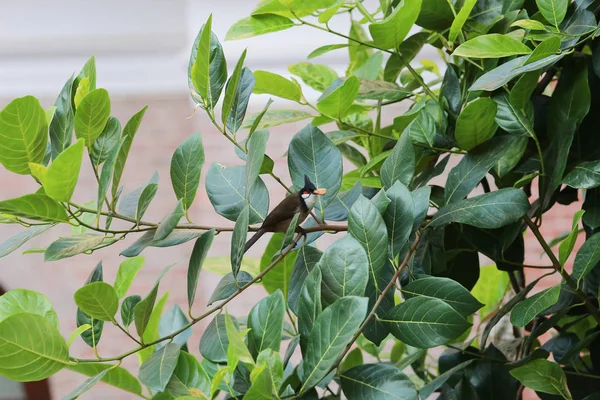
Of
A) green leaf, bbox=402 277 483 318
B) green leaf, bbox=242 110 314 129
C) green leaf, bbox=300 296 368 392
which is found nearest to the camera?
green leaf, bbox=300 296 368 392

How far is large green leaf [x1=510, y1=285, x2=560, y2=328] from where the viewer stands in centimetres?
53

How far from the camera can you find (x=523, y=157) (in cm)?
66

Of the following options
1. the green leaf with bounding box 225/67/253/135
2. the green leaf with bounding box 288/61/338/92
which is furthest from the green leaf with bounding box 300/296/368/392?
the green leaf with bounding box 288/61/338/92

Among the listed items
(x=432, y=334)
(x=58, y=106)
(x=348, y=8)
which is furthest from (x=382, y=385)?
(x=348, y=8)

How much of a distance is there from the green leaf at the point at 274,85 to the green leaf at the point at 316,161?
0.14m

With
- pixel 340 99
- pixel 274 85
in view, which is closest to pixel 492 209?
pixel 340 99

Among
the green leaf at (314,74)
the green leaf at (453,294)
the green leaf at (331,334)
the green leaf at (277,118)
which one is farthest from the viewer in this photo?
the green leaf at (314,74)

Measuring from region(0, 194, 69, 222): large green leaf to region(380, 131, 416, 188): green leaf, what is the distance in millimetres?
262

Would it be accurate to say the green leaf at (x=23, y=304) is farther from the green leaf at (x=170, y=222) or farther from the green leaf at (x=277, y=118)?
the green leaf at (x=277, y=118)

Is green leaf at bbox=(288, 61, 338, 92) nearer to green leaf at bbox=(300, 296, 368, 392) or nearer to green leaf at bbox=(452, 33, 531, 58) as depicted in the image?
green leaf at bbox=(452, 33, 531, 58)

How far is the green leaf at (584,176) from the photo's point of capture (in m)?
0.55

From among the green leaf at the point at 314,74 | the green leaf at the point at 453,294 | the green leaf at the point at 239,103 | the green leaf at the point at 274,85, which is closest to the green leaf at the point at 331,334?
the green leaf at the point at 453,294

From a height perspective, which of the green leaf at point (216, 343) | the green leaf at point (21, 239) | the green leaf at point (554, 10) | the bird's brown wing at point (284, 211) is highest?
the green leaf at point (554, 10)

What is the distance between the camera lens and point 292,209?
0.55m
